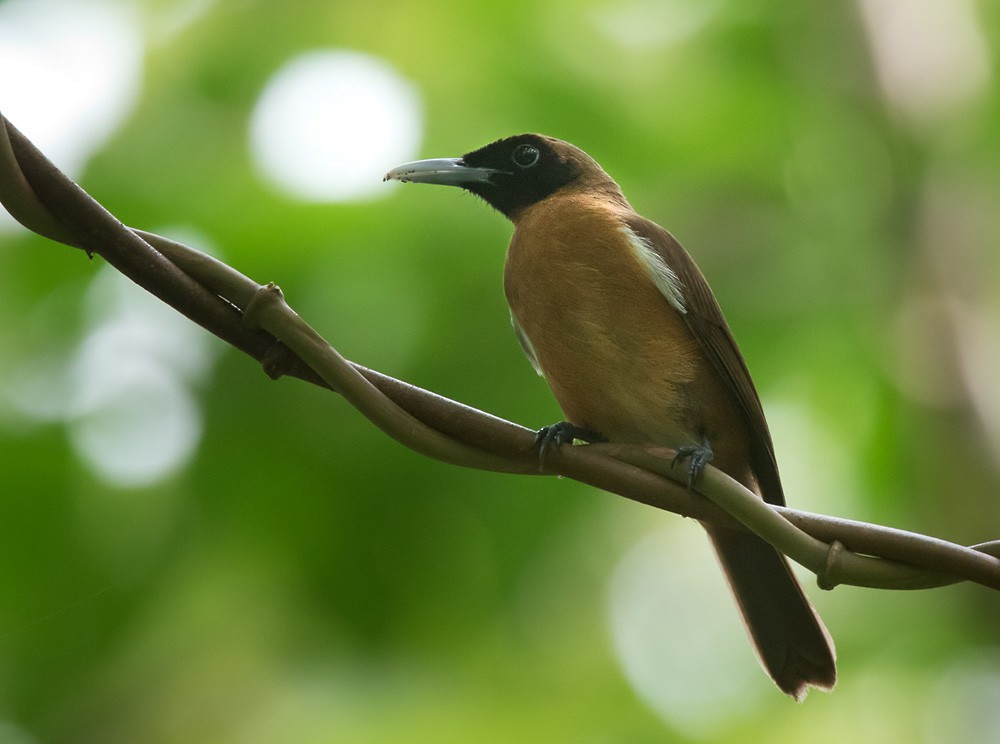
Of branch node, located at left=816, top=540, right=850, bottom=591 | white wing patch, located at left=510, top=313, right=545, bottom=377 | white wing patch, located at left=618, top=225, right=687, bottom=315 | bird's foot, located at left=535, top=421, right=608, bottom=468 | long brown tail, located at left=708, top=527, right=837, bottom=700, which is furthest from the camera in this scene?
white wing patch, located at left=510, top=313, right=545, bottom=377

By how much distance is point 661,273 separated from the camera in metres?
3.58

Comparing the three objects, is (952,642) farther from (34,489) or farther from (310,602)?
(34,489)

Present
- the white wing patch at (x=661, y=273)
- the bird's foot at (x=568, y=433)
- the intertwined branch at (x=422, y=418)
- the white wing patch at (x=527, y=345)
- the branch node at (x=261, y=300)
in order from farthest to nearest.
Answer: the white wing patch at (x=527, y=345), the white wing patch at (x=661, y=273), the bird's foot at (x=568, y=433), the branch node at (x=261, y=300), the intertwined branch at (x=422, y=418)

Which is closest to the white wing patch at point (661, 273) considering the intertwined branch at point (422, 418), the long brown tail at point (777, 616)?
the long brown tail at point (777, 616)

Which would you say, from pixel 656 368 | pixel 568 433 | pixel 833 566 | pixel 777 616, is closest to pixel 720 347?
pixel 656 368

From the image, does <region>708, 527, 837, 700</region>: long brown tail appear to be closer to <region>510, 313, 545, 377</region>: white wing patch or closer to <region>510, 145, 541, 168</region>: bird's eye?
<region>510, 313, 545, 377</region>: white wing patch

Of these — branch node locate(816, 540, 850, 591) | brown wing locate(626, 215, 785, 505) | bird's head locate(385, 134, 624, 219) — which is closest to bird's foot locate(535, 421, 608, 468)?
brown wing locate(626, 215, 785, 505)

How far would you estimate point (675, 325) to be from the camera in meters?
3.56

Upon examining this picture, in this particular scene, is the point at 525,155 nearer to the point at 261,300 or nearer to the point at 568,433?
the point at 568,433

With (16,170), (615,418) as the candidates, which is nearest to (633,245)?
(615,418)

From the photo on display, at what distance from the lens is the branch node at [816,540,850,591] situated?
202 centimetres

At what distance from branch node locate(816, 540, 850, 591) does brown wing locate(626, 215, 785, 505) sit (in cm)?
149

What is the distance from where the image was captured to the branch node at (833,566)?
202 centimetres

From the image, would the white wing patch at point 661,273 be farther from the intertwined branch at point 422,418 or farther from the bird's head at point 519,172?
the intertwined branch at point 422,418
